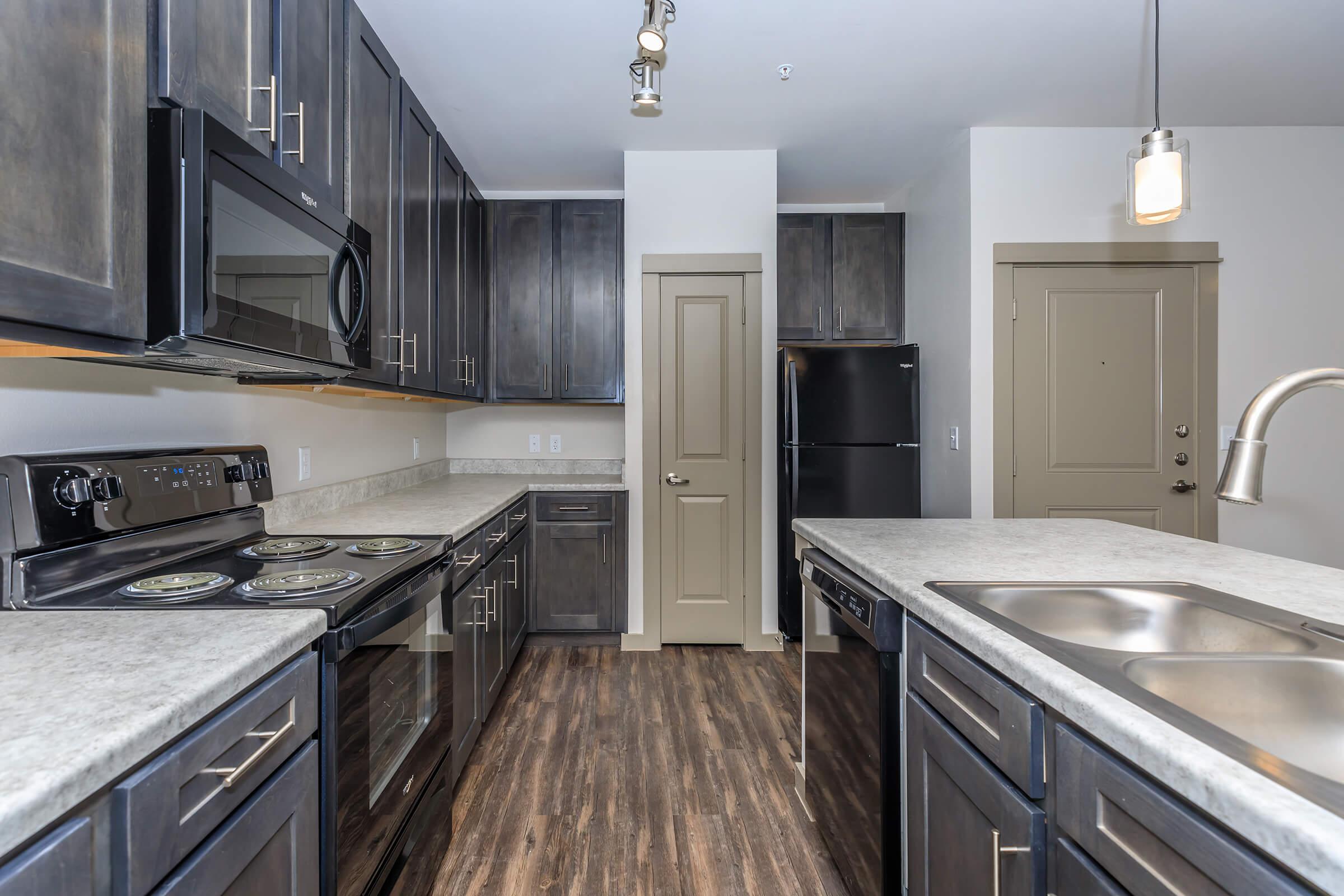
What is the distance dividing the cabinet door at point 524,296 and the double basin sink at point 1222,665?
2.79 meters

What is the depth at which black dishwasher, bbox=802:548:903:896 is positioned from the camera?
1.29 metres

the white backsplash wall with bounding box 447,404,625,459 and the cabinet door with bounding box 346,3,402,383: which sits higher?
the cabinet door with bounding box 346,3,402,383

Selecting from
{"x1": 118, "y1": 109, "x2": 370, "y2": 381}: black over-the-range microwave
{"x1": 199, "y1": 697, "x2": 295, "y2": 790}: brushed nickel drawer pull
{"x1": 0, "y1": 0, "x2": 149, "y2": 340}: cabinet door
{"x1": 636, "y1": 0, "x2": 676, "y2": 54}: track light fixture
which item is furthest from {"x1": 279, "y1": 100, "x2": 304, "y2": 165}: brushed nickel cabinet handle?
{"x1": 199, "y1": 697, "x2": 295, "y2": 790}: brushed nickel drawer pull

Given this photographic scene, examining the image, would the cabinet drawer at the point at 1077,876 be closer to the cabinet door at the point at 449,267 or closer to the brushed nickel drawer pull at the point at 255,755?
the brushed nickel drawer pull at the point at 255,755

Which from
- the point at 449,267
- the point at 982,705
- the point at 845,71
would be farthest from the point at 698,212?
the point at 982,705

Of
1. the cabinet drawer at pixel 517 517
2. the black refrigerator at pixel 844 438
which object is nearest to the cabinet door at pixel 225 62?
the cabinet drawer at pixel 517 517

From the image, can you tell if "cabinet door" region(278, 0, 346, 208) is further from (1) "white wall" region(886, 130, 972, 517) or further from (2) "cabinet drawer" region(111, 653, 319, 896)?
(1) "white wall" region(886, 130, 972, 517)

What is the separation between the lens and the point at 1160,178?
5.68ft

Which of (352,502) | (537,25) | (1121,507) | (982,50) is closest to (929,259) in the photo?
(982,50)

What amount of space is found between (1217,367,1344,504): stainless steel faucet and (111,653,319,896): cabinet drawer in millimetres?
1339

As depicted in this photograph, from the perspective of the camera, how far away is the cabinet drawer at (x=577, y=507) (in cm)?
331

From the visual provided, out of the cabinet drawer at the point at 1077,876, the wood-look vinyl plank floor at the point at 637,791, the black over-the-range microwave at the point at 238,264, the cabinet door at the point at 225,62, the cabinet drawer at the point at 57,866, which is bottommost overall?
the wood-look vinyl plank floor at the point at 637,791

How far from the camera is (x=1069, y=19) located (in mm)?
2229

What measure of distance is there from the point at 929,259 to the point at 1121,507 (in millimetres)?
1607
